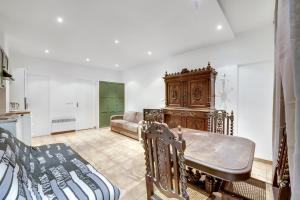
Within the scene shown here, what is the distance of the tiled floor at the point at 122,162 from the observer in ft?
7.23

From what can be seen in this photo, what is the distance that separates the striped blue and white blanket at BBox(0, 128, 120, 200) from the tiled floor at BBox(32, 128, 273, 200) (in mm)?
837

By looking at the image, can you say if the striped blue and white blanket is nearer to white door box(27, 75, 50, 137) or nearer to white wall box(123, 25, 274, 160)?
white wall box(123, 25, 274, 160)

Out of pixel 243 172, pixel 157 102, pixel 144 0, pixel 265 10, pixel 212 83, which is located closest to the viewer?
pixel 243 172

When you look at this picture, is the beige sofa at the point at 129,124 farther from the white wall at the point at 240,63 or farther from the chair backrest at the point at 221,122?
the chair backrest at the point at 221,122

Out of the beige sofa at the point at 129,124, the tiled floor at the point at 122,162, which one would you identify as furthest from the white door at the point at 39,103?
the beige sofa at the point at 129,124

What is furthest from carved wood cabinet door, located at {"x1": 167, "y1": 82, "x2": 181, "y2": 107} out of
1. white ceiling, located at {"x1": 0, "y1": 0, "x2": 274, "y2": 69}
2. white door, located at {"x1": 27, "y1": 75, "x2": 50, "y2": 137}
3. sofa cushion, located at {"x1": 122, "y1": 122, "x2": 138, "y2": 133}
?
white door, located at {"x1": 27, "y1": 75, "x2": 50, "y2": 137}

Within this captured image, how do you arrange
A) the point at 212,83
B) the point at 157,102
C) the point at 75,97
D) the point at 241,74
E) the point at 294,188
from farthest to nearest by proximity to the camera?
the point at 75,97 → the point at 157,102 → the point at 212,83 → the point at 241,74 → the point at 294,188

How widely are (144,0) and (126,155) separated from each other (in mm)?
3031

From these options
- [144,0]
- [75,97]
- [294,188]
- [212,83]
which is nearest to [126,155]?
[212,83]

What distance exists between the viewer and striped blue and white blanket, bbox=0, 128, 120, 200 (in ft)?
3.51

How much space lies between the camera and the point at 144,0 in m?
2.06

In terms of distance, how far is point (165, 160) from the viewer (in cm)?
119

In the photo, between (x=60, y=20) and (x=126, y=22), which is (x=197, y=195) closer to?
(x=126, y=22)

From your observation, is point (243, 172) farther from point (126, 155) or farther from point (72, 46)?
point (72, 46)
